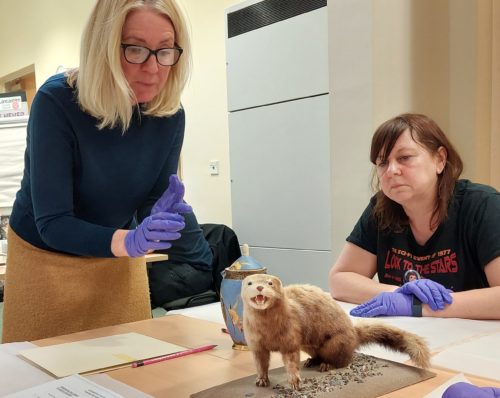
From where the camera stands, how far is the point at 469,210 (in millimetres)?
1427

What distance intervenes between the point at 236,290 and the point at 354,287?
2.02 feet

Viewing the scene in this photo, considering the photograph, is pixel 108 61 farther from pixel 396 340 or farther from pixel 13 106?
pixel 13 106

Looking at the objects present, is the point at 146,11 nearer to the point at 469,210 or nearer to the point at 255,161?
the point at 469,210

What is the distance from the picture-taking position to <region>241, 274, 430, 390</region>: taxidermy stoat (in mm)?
658

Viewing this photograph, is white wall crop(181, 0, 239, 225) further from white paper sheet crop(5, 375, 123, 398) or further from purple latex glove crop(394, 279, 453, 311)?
white paper sheet crop(5, 375, 123, 398)

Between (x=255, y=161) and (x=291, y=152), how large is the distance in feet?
1.00

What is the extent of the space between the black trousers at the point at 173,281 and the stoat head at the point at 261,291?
7.27 feet

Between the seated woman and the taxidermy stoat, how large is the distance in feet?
1.87

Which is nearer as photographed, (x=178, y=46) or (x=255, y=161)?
(x=178, y=46)

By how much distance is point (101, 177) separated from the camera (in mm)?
1188

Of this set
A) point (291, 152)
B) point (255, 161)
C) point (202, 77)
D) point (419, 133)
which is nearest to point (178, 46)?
point (419, 133)

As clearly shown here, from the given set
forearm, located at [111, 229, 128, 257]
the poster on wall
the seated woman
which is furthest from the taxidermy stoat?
the poster on wall

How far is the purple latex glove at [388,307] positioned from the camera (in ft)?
3.91

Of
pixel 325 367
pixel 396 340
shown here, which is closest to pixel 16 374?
pixel 325 367
